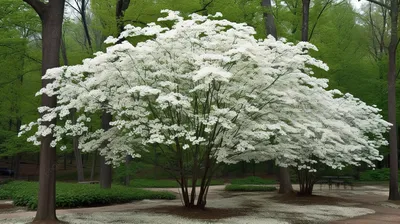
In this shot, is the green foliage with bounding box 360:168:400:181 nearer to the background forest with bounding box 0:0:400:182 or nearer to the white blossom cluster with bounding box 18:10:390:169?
the background forest with bounding box 0:0:400:182

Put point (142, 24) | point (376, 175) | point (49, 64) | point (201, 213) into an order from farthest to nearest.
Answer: point (376, 175)
point (142, 24)
point (201, 213)
point (49, 64)

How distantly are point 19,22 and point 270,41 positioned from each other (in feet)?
47.5

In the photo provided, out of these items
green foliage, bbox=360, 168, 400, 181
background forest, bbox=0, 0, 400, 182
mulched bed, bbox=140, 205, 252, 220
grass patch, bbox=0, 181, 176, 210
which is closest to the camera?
mulched bed, bbox=140, 205, 252, 220

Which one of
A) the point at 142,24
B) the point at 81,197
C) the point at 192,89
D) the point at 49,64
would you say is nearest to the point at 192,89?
the point at 192,89

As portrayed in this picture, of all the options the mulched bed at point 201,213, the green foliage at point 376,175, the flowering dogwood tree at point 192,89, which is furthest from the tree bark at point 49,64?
the green foliage at point 376,175

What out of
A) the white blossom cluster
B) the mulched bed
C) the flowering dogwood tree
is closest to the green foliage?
the mulched bed

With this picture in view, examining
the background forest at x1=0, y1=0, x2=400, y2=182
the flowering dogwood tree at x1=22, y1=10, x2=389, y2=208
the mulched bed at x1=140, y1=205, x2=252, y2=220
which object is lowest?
the mulched bed at x1=140, y1=205, x2=252, y2=220

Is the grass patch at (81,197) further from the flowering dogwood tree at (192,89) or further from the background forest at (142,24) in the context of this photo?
the flowering dogwood tree at (192,89)

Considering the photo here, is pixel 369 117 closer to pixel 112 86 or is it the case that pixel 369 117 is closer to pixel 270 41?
pixel 270 41

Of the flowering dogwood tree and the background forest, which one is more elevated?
the background forest

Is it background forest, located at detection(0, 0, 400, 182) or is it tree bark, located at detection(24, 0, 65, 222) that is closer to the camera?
tree bark, located at detection(24, 0, 65, 222)

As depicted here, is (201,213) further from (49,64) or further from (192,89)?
(49,64)

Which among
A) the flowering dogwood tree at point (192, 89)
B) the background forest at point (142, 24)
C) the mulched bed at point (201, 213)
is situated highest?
the background forest at point (142, 24)

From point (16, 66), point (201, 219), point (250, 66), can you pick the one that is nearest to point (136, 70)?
point (250, 66)
